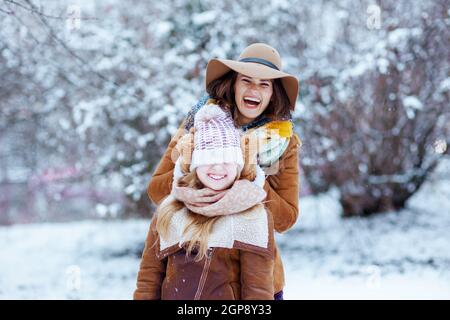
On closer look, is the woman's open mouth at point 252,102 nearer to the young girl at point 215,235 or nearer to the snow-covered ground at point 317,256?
the young girl at point 215,235

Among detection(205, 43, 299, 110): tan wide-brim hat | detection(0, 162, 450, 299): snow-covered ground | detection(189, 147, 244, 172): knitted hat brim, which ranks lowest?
detection(0, 162, 450, 299): snow-covered ground

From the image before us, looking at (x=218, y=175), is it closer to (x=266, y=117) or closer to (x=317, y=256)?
(x=266, y=117)

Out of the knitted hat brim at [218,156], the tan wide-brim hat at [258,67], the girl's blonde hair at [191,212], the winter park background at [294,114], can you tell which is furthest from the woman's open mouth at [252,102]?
the winter park background at [294,114]

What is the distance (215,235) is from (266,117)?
2.08 ft

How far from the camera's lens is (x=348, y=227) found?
6.43 meters

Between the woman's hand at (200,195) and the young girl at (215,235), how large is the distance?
0.07 ft

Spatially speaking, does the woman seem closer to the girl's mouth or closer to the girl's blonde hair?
the girl's blonde hair

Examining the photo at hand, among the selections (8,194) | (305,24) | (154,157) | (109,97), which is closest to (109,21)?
(109,97)

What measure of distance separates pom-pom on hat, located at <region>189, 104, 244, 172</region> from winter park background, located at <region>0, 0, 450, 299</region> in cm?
350

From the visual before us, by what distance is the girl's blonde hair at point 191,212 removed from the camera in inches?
65.6

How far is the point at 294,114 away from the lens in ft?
18.5

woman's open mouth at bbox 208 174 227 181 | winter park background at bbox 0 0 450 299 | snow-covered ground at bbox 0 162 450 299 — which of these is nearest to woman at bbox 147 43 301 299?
woman's open mouth at bbox 208 174 227 181

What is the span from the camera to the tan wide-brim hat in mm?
1973
